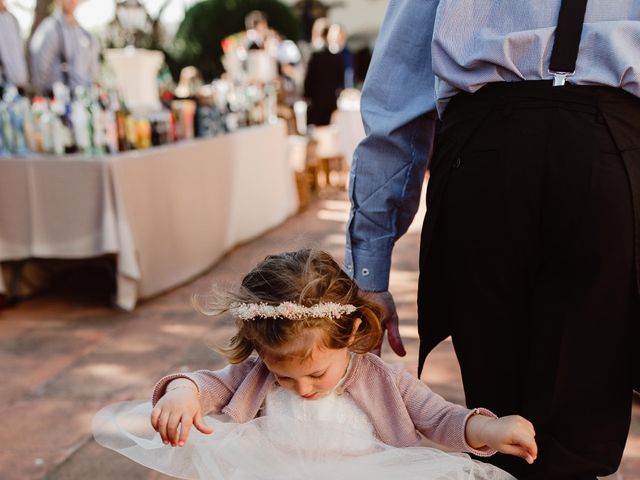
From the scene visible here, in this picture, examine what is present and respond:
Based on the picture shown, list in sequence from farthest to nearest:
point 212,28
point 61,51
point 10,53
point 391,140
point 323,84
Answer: point 212,28 → point 323,84 → point 10,53 → point 61,51 → point 391,140

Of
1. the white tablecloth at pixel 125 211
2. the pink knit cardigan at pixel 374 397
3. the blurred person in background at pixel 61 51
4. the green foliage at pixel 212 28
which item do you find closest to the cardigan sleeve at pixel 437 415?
the pink knit cardigan at pixel 374 397

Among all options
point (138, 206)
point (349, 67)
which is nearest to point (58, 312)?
point (138, 206)

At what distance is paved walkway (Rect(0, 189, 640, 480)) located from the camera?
102 inches

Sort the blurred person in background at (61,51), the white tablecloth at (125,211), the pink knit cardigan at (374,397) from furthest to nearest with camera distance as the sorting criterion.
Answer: the blurred person in background at (61,51), the white tablecloth at (125,211), the pink knit cardigan at (374,397)

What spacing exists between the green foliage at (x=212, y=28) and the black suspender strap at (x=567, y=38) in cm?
1583

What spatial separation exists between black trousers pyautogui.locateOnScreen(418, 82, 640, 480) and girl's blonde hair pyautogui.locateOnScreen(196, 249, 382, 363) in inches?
7.6

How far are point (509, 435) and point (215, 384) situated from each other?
1.91 feet

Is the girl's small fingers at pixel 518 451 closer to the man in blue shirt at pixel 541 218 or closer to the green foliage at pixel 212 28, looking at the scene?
the man in blue shirt at pixel 541 218

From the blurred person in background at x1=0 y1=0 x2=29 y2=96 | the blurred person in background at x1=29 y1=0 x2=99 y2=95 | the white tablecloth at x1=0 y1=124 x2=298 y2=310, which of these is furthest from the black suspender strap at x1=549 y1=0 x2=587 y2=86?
the blurred person in background at x1=0 y1=0 x2=29 y2=96

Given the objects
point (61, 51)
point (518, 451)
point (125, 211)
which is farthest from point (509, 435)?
point (61, 51)

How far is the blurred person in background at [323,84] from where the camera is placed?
9.22 meters

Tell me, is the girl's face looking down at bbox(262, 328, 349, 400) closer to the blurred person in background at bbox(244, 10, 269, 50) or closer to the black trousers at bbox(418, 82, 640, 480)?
the black trousers at bbox(418, 82, 640, 480)

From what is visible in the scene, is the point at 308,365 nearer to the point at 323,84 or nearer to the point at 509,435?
the point at 509,435

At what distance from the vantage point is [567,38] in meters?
1.14
